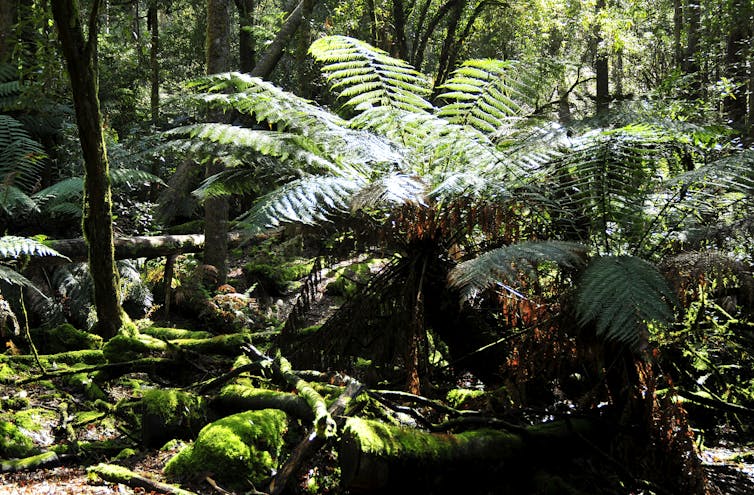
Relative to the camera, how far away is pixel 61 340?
485cm

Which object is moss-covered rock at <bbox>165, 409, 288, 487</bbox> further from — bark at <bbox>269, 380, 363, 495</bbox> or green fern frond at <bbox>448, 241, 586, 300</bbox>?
green fern frond at <bbox>448, 241, 586, 300</bbox>

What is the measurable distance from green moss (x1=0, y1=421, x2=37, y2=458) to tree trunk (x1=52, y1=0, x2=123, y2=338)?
1.32 m

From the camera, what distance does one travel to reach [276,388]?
3.37m

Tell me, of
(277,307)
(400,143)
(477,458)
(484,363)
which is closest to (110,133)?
(277,307)

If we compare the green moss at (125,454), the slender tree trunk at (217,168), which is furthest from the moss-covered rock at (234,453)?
the slender tree trunk at (217,168)

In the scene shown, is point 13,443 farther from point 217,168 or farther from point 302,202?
point 217,168

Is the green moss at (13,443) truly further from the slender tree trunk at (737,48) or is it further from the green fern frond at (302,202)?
the slender tree trunk at (737,48)

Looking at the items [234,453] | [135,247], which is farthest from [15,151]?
[234,453]

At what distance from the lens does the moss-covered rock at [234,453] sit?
2.54 m

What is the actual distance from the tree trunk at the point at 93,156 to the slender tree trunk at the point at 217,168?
2340mm

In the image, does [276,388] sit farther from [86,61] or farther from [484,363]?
[86,61]

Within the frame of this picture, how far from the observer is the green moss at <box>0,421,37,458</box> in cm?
290

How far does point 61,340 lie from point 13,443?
2054 millimetres

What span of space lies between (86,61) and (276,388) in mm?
2319
